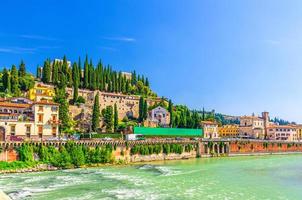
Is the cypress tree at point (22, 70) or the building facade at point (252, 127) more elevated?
the cypress tree at point (22, 70)

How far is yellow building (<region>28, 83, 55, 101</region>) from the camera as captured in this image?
217 ft

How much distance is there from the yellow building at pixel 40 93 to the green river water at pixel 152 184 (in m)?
25.9

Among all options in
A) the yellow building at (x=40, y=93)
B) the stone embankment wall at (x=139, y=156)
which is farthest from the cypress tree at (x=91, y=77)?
the stone embankment wall at (x=139, y=156)

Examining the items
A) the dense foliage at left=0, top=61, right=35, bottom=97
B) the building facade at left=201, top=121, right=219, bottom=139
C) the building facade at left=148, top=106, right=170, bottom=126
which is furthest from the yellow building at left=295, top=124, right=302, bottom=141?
the dense foliage at left=0, top=61, right=35, bottom=97

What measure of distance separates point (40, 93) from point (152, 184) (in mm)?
40445

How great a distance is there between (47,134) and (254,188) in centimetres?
2964

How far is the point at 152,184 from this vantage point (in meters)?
34.1

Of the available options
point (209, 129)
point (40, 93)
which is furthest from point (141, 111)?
point (40, 93)

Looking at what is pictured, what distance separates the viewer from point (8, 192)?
94.8 feet

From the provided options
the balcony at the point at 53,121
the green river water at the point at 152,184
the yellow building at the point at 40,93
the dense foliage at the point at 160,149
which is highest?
the yellow building at the point at 40,93

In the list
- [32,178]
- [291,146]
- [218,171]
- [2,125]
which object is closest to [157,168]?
[218,171]

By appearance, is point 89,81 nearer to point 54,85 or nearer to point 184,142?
point 54,85

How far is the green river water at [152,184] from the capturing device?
29.0 m

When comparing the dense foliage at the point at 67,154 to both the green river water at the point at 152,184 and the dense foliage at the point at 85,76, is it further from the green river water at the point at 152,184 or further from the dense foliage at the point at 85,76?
the dense foliage at the point at 85,76
